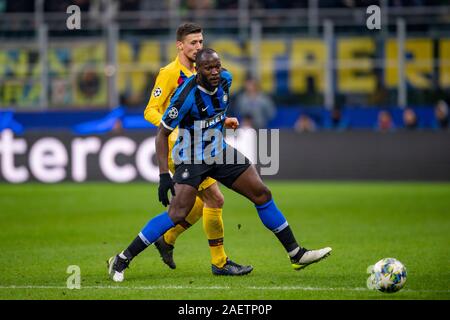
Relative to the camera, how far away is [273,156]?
20281 mm

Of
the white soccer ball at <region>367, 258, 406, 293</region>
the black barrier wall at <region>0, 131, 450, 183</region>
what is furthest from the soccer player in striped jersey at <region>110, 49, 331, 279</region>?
the black barrier wall at <region>0, 131, 450, 183</region>

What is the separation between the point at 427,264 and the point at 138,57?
46.4 feet

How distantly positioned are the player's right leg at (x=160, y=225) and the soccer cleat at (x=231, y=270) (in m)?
0.81

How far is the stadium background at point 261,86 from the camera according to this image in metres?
19.9

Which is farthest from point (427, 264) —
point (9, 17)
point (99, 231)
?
point (9, 17)

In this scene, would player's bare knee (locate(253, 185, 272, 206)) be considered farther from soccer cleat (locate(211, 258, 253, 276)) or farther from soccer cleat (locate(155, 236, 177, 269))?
soccer cleat (locate(155, 236, 177, 269))

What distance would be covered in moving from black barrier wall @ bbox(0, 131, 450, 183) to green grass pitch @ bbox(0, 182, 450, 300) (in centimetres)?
35

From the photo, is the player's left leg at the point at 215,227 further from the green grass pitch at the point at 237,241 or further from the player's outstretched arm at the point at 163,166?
the player's outstretched arm at the point at 163,166

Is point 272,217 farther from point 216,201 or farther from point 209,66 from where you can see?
point 209,66

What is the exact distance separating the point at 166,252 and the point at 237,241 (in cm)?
257

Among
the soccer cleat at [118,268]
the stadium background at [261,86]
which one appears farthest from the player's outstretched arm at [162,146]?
the stadium background at [261,86]

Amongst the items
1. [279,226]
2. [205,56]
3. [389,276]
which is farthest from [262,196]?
[389,276]

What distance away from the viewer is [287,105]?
22.9 metres

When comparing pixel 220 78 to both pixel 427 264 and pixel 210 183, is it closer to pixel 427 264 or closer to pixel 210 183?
pixel 210 183
